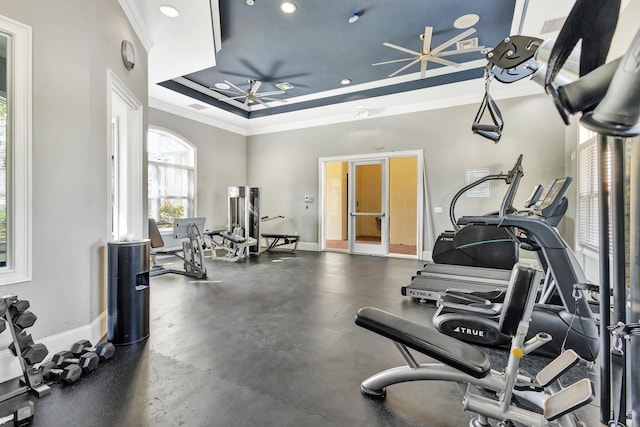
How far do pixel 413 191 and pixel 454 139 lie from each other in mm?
1712

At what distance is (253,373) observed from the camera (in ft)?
7.14

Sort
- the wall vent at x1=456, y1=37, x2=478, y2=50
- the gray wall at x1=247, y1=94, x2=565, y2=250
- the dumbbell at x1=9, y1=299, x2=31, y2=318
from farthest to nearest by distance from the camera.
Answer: the gray wall at x1=247, y1=94, x2=565, y2=250 < the wall vent at x1=456, y1=37, x2=478, y2=50 < the dumbbell at x1=9, y1=299, x2=31, y2=318

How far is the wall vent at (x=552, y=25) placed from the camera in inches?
146

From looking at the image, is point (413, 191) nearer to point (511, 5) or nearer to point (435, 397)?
point (511, 5)

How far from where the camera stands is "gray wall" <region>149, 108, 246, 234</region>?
7.21 metres

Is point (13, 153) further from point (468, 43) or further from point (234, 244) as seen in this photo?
point (468, 43)

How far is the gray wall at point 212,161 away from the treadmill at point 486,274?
5667 millimetres

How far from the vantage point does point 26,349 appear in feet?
6.30

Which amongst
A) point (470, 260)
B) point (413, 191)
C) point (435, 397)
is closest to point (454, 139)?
point (413, 191)

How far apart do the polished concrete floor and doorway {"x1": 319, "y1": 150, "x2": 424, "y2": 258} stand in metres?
3.63

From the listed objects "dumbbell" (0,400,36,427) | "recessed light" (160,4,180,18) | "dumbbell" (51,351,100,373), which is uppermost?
"recessed light" (160,4,180,18)

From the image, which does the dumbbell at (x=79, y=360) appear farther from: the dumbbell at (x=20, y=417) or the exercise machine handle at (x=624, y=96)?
the exercise machine handle at (x=624, y=96)

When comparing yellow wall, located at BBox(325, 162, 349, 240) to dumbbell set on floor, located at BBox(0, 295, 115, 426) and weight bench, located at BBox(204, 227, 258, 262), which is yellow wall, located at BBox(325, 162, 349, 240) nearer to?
weight bench, located at BBox(204, 227, 258, 262)

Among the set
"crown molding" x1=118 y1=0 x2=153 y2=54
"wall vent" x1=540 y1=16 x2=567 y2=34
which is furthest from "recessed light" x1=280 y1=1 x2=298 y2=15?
"wall vent" x1=540 y1=16 x2=567 y2=34
